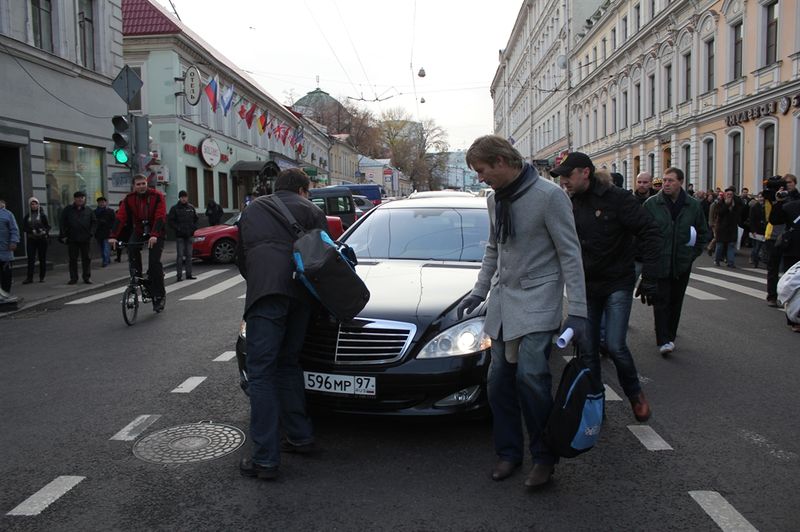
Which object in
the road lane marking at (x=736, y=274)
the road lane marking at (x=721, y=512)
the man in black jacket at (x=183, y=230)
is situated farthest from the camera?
the man in black jacket at (x=183, y=230)

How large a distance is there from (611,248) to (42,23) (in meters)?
17.4

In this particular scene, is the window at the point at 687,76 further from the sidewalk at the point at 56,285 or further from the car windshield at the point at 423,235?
the car windshield at the point at 423,235

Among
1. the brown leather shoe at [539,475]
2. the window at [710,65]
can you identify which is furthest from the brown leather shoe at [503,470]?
→ the window at [710,65]

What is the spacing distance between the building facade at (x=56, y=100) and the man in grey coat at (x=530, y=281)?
15027mm

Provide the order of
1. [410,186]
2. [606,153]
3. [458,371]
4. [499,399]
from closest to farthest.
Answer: [499,399] < [458,371] < [606,153] < [410,186]

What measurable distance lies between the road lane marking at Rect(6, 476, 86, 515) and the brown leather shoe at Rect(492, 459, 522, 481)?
7.70ft

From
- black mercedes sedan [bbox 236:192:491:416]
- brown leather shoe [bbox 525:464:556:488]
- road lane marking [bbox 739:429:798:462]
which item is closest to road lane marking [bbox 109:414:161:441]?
black mercedes sedan [bbox 236:192:491:416]

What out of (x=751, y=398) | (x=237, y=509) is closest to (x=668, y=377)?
(x=751, y=398)

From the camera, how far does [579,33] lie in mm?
49188

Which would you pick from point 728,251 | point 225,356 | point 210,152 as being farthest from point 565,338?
point 210,152

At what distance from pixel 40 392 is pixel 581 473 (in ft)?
14.8

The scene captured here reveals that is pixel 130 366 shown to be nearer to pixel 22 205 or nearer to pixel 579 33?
pixel 22 205

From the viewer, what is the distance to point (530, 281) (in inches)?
139

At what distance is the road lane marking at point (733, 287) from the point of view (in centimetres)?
1124
